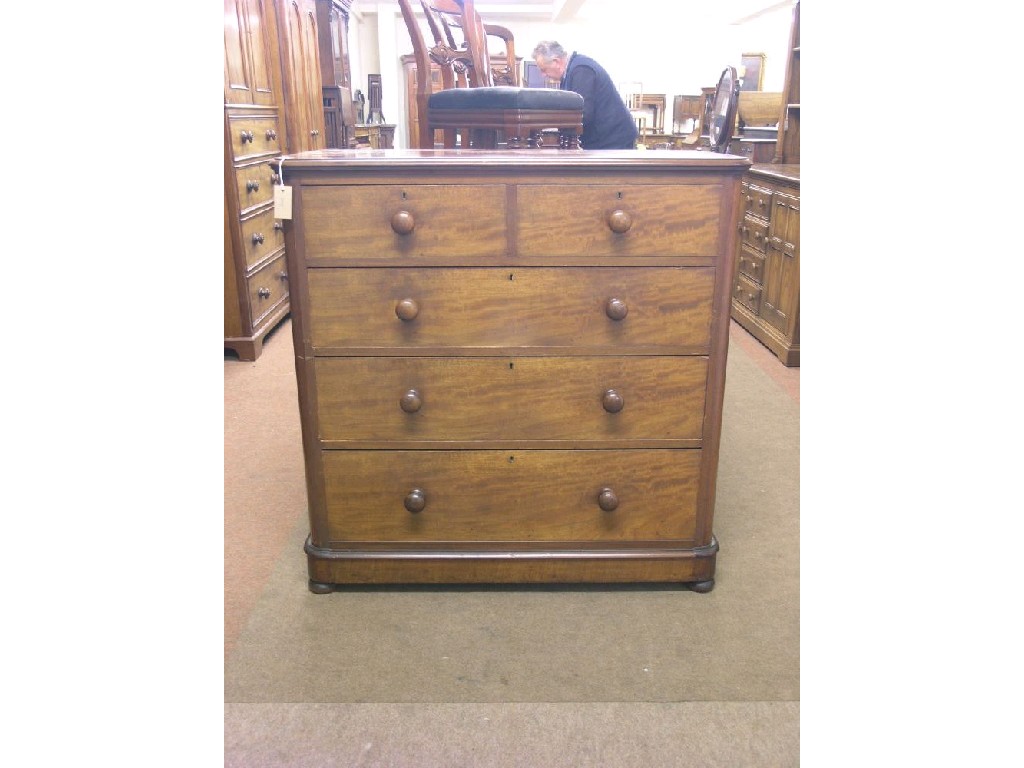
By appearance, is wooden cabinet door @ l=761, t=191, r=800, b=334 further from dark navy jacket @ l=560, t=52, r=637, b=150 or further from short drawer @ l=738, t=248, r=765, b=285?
dark navy jacket @ l=560, t=52, r=637, b=150

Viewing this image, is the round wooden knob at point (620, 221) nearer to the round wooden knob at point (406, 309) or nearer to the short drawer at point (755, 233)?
the round wooden knob at point (406, 309)

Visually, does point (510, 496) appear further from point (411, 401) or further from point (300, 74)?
point (300, 74)

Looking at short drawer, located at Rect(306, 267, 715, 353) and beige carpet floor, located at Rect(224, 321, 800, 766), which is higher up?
short drawer, located at Rect(306, 267, 715, 353)

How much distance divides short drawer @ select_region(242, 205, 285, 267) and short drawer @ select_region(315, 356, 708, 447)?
6.87 ft

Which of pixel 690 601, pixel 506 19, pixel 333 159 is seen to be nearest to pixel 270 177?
pixel 333 159

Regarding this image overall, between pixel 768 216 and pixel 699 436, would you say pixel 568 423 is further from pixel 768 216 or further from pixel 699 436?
pixel 768 216

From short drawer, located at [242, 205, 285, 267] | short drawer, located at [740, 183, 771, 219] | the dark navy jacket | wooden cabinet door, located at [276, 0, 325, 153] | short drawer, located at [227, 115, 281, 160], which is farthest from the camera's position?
wooden cabinet door, located at [276, 0, 325, 153]

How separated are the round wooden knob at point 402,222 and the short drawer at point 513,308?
95mm

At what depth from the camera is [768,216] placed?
4012mm

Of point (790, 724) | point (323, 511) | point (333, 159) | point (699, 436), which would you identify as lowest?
point (790, 724)

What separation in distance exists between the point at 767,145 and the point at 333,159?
470cm

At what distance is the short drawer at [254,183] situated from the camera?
3480 millimetres

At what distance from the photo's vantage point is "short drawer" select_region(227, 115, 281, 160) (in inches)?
135

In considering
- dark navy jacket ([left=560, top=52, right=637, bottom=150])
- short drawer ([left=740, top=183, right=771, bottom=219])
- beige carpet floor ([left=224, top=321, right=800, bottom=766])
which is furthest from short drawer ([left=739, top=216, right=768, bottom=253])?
beige carpet floor ([left=224, top=321, right=800, bottom=766])
